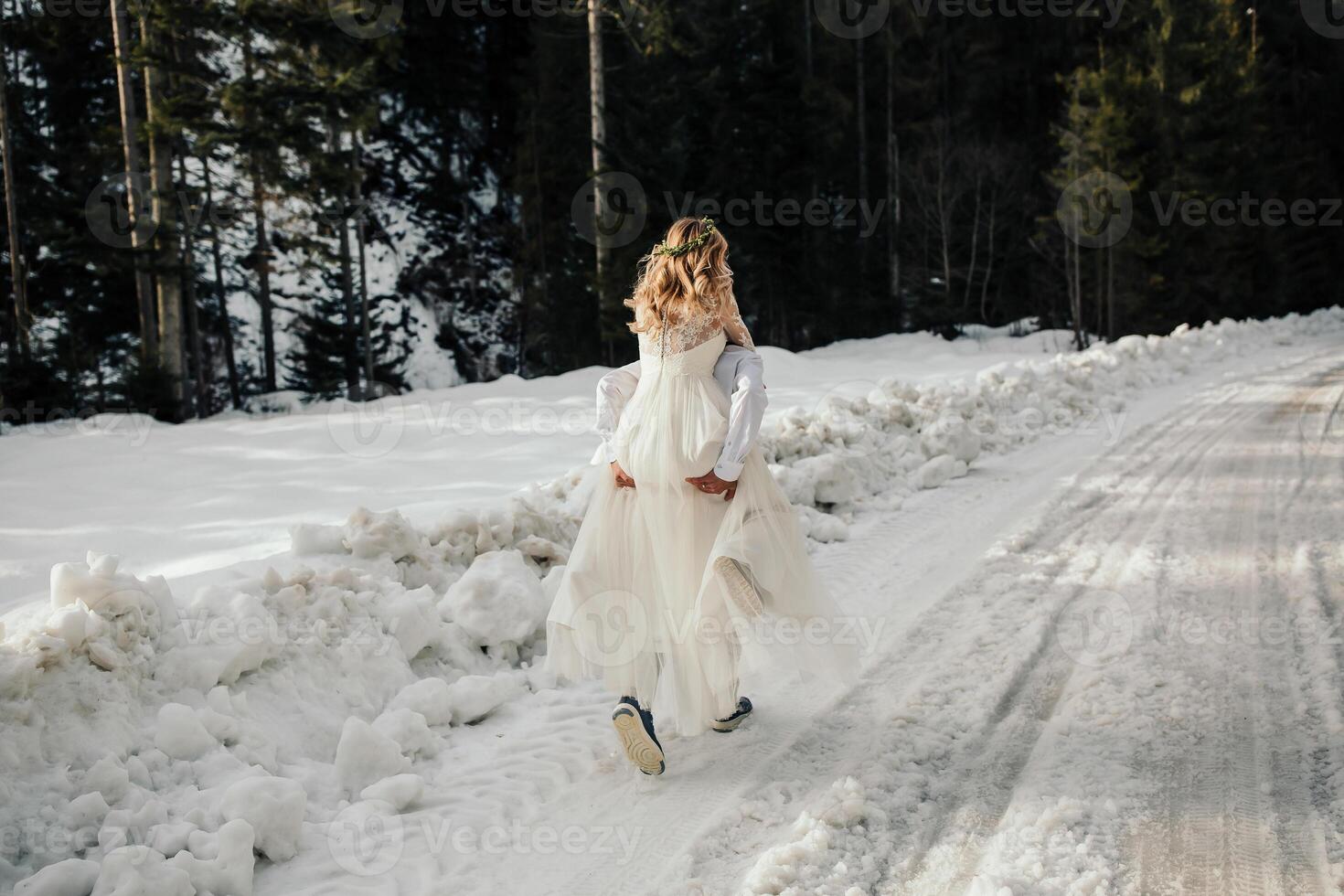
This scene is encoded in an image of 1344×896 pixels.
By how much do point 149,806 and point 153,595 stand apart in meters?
0.95

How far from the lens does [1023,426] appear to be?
32.0 feet

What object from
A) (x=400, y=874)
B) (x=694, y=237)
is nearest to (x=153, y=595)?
(x=400, y=874)

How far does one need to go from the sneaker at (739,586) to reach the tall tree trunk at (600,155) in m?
13.4

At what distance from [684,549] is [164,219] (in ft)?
44.0

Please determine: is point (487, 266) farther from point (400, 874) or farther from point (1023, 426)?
point (400, 874)

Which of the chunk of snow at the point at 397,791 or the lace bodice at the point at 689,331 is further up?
the lace bodice at the point at 689,331

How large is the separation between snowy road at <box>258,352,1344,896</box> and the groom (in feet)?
3.52

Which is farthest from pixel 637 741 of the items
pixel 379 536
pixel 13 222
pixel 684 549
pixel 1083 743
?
pixel 13 222

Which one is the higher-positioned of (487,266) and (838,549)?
(487,266)

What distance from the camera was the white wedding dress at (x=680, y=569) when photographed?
11.2ft

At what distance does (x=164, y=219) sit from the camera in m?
13.8

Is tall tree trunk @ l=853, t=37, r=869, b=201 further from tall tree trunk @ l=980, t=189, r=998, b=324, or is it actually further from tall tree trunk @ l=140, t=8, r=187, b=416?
tall tree trunk @ l=140, t=8, r=187, b=416

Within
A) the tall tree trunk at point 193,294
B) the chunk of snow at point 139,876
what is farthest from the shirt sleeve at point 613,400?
the tall tree trunk at point 193,294

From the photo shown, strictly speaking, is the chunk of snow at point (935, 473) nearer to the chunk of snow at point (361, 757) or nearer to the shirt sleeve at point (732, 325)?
the shirt sleeve at point (732, 325)
